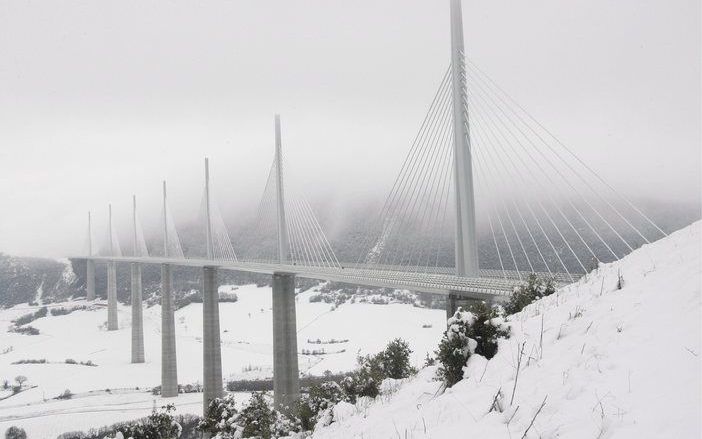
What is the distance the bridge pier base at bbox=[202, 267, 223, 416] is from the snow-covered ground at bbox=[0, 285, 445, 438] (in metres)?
9.38

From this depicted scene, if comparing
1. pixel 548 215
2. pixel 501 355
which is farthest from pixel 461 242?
pixel 501 355

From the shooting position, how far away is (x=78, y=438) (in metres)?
46.5

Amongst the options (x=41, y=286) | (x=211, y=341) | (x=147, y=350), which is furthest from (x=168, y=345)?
(x=41, y=286)

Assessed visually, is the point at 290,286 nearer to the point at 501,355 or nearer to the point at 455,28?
the point at 455,28

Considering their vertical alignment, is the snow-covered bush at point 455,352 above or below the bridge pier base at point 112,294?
above

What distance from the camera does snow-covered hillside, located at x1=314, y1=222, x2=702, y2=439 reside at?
162 inches

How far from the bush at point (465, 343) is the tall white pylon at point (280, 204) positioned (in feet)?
106

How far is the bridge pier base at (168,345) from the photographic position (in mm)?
57281

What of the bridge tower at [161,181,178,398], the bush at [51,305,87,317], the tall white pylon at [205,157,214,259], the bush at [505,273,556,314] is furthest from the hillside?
the bush at [505,273,556,314]

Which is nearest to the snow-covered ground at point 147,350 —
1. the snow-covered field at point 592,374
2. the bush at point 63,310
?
the bush at point 63,310

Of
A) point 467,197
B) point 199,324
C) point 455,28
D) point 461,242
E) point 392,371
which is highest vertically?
point 455,28

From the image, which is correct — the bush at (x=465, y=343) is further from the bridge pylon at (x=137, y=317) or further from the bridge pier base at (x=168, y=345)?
the bridge pylon at (x=137, y=317)

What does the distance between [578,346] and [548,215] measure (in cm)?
1313

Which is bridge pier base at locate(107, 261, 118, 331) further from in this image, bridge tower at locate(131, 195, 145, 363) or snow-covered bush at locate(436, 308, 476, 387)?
snow-covered bush at locate(436, 308, 476, 387)
